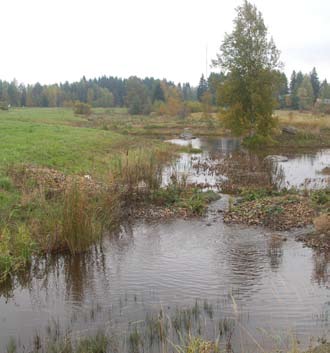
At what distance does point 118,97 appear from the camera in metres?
144

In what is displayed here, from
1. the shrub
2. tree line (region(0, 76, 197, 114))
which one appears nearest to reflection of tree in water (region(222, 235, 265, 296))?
the shrub

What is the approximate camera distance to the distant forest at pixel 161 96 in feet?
272

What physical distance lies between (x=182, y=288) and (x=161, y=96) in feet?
333

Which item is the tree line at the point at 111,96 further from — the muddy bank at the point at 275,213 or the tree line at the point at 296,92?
the muddy bank at the point at 275,213

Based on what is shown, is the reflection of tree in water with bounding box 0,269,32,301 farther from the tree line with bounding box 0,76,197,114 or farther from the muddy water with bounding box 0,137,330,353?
the tree line with bounding box 0,76,197,114

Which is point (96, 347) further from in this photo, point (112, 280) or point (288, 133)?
point (288, 133)

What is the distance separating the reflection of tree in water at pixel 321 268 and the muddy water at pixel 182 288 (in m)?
0.02

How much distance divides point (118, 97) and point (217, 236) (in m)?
135

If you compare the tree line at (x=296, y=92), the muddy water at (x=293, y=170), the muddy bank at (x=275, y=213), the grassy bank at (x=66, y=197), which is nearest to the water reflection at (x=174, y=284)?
the grassy bank at (x=66, y=197)

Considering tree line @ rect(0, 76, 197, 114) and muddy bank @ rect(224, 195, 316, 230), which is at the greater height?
tree line @ rect(0, 76, 197, 114)

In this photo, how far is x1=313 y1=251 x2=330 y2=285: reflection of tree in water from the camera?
9320 mm

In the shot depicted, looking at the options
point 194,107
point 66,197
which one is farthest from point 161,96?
point 66,197

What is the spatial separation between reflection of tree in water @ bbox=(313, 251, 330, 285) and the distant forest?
28.0m

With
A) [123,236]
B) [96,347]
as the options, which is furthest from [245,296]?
[123,236]
